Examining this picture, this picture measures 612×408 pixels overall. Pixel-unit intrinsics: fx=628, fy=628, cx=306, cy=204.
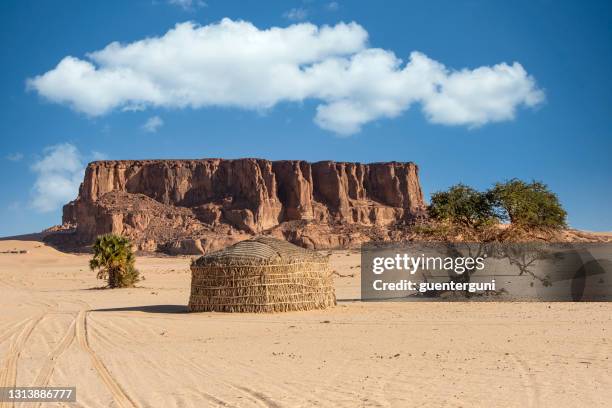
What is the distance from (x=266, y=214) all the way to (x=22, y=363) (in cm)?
10082

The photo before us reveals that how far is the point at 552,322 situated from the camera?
1498 cm

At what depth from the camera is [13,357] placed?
1142 cm

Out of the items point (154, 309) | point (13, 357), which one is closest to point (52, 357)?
point (13, 357)

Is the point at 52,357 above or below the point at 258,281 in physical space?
below

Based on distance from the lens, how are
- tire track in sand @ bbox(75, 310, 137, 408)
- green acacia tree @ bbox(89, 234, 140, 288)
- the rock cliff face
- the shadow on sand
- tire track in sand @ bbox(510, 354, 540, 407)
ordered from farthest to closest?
1. the rock cliff face
2. green acacia tree @ bbox(89, 234, 140, 288)
3. the shadow on sand
4. tire track in sand @ bbox(75, 310, 137, 408)
5. tire track in sand @ bbox(510, 354, 540, 407)

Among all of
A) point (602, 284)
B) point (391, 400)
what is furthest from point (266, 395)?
point (602, 284)

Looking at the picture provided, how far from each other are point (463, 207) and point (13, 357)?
1711 centimetres

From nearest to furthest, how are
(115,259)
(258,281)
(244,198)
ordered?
1. (258,281)
2. (115,259)
3. (244,198)

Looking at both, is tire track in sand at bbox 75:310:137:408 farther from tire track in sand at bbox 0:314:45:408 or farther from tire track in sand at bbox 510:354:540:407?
tire track in sand at bbox 510:354:540:407

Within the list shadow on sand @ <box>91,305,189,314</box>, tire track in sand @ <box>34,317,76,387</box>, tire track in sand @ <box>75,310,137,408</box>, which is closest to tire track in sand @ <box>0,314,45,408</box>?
tire track in sand @ <box>34,317,76,387</box>

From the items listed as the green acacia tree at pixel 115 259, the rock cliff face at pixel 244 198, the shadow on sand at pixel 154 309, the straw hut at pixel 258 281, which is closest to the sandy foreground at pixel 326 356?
the shadow on sand at pixel 154 309

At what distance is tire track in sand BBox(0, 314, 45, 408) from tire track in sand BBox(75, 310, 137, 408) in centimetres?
114

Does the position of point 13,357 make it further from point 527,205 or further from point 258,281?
point 527,205

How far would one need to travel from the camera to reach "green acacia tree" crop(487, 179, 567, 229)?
23.1m
